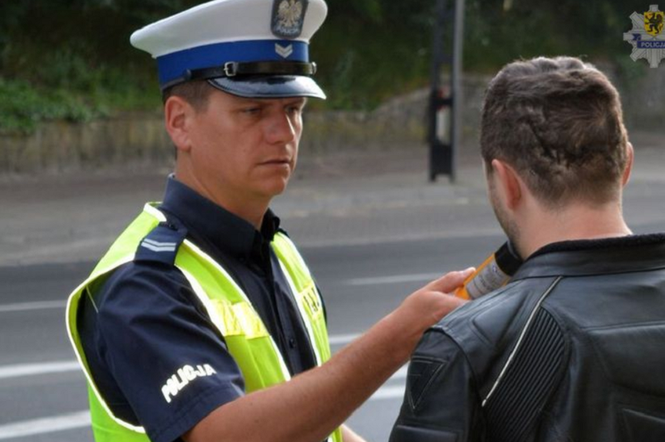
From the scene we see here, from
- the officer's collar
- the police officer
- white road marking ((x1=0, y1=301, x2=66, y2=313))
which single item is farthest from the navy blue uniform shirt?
white road marking ((x1=0, y1=301, x2=66, y2=313))

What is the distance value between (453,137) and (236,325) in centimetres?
1651

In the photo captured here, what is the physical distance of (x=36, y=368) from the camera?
8.05 meters

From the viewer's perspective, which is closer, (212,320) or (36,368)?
(212,320)

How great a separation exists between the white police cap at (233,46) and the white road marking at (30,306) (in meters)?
7.75

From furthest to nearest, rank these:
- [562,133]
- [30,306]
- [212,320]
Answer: [30,306] → [212,320] → [562,133]

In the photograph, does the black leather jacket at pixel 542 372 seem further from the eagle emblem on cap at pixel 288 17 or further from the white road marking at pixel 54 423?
the white road marking at pixel 54 423

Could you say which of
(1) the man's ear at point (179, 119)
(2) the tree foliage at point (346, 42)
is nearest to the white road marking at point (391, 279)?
(2) the tree foliage at point (346, 42)

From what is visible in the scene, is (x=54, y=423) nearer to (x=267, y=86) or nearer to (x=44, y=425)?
(x=44, y=425)

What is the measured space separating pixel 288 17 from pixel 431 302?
2.63 feet

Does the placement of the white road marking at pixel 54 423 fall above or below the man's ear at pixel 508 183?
below

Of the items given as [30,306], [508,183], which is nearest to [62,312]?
[30,306]

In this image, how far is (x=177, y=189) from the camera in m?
2.77

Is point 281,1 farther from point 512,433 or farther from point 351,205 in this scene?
point 351,205

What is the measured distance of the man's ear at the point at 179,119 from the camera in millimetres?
2746
